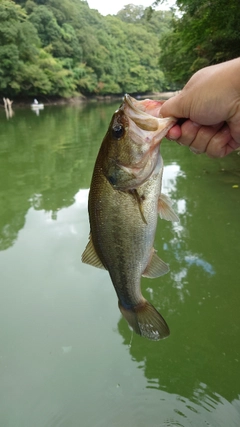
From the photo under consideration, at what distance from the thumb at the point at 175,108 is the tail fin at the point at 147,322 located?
3.89ft

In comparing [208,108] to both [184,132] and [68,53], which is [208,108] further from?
[68,53]

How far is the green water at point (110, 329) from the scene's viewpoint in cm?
323

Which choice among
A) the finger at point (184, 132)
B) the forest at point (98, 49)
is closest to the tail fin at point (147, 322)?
the finger at point (184, 132)

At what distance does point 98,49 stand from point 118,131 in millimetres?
70744

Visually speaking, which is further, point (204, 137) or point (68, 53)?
point (68, 53)

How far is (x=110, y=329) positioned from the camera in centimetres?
416

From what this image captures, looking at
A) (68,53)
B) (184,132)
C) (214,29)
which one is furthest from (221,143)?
(68,53)

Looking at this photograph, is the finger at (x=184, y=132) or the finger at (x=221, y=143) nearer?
the finger at (x=184, y=132)

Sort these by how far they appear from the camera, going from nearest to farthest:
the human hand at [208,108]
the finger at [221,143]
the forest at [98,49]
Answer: the human hand at [208,108], the finger at [221,143], the forest at [98,49]

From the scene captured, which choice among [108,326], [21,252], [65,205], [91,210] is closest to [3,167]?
[65,205]

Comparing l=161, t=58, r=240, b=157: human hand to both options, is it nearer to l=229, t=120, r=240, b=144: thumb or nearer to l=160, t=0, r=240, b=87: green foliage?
l=229, t=120, r=240, b=144: thumb

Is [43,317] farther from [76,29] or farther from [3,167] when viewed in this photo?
[76,29]

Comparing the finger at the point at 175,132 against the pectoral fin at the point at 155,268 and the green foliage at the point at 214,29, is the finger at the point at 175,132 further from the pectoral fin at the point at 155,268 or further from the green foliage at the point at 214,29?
the green foliage at the point at 214,29

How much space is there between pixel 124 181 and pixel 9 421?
265 cm
